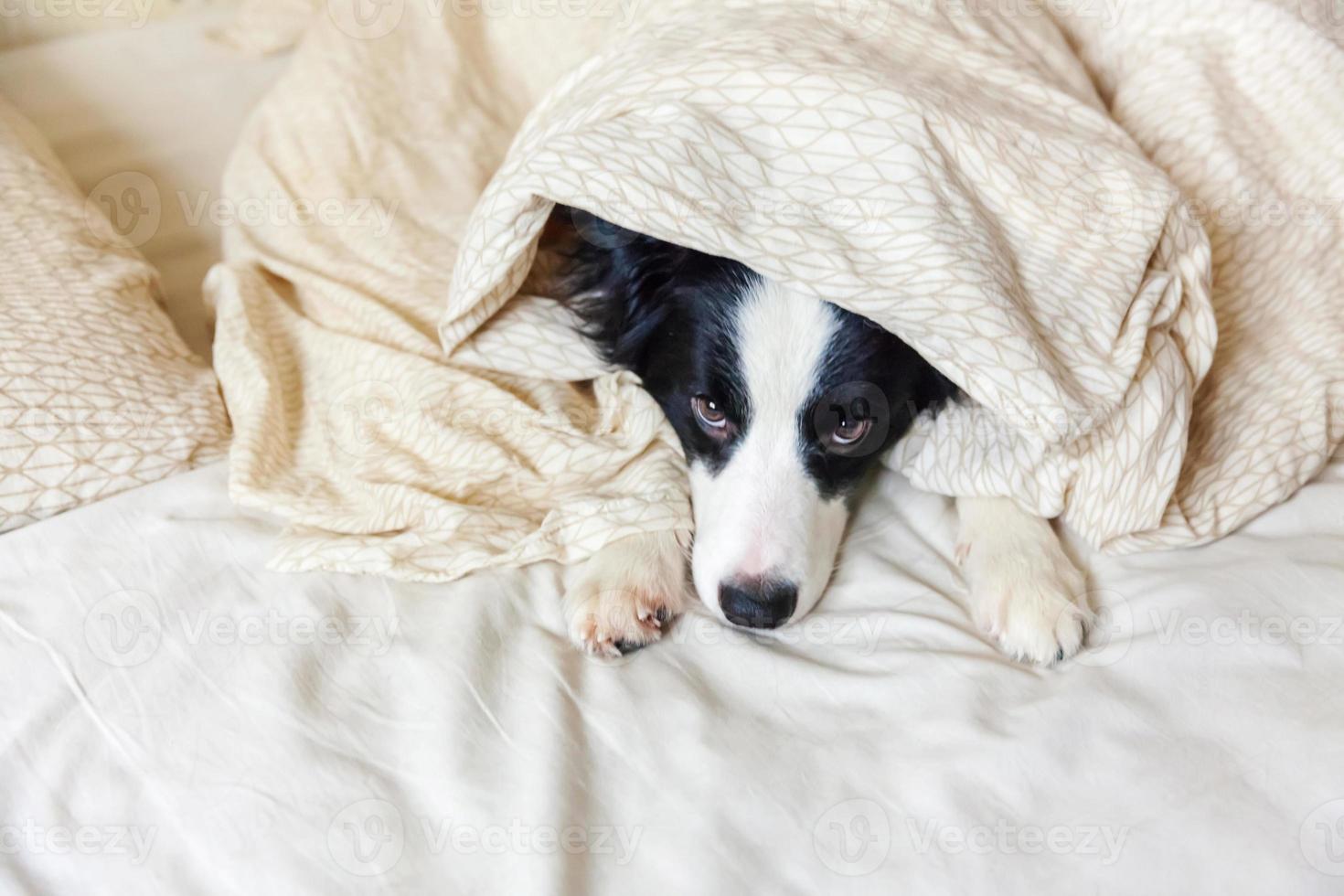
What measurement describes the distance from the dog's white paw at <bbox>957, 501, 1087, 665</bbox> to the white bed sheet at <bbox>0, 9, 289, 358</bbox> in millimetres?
1700

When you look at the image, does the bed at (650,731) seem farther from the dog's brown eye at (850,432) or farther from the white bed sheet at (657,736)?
the dog's brown eye at (850,432)

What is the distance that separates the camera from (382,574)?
1.57m

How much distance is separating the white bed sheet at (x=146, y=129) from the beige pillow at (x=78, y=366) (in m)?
0.22

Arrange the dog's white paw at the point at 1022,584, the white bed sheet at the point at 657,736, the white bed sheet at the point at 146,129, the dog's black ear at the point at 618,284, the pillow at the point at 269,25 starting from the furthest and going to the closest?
the pillow at the point at 269,25 → the white bed sheet at the point at 146,129 → the dog's black ear at the point at 618,284 → the dog's white paw at the point at 1022,584 → the white bed sheet at the point at 657,736

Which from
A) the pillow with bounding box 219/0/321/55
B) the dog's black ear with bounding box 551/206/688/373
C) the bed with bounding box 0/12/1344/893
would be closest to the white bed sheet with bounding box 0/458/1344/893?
the bed with bounding box 0/12/1344/893

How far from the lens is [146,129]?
2.35 metres

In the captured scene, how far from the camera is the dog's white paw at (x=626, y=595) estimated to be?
57.2 inches

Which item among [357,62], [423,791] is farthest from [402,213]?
[423,791]

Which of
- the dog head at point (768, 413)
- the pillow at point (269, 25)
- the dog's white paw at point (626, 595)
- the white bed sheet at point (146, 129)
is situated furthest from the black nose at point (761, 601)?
the pillow at point (269, 25)

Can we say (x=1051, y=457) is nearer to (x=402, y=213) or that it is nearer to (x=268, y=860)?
(x=268, y=860)

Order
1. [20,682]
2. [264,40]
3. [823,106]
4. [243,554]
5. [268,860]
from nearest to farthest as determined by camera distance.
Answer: [268,860] < [20,682] < [823,106] < [243,554] < [264,40]

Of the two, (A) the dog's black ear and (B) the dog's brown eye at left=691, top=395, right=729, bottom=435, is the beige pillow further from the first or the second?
(B) the dog's brown eye at left=691, top=395, right=729, bottom=435

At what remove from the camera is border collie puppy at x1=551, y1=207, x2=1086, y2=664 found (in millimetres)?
1466

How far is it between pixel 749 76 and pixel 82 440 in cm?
122
